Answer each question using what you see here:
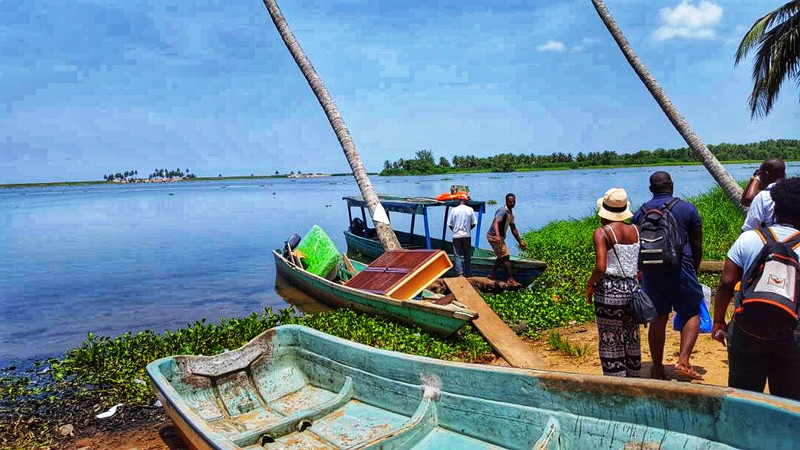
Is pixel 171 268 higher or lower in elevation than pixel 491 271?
lower

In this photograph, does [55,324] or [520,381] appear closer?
[520,381]

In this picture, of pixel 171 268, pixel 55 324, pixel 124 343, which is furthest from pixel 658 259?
pixel 171 268

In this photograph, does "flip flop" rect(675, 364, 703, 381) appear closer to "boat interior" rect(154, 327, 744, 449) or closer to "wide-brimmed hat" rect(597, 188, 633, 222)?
"wide-brimmed hat" rect(597, 188, 633, 222)

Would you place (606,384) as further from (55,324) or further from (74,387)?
(55,324)

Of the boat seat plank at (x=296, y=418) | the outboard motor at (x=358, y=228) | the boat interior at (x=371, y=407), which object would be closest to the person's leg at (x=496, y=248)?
the boat interior at (x=371, y=407)

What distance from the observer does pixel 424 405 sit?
15.0 ft

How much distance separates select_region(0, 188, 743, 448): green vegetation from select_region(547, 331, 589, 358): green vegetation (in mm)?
13

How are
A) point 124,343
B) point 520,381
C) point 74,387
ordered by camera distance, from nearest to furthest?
1. point 520,381
2. point 74,387
3. point 124,343

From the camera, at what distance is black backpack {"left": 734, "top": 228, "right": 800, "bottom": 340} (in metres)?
3.27

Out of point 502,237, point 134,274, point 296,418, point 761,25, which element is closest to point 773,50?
point 761,25

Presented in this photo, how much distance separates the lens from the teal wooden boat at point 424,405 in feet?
10.6

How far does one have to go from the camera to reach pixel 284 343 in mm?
6348

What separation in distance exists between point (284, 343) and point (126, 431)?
6.31ft

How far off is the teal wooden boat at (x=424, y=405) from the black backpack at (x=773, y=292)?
19.4 inches
